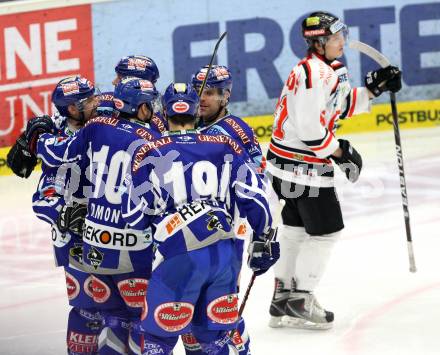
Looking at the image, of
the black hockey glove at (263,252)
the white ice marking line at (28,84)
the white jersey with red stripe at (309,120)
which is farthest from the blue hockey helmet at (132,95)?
the white ice marking line at (28,84)

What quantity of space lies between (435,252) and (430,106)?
11.6 feet

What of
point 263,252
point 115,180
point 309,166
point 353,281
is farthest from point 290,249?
point 115,180

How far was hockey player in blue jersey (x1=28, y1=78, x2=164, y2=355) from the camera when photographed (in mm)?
5004

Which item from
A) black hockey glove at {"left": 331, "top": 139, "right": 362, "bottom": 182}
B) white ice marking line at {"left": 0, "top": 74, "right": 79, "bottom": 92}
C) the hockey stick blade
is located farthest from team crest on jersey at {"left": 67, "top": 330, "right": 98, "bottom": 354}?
white ice marking line at {"left": 0, "top": 74, "right": 79, "bottom": 92}

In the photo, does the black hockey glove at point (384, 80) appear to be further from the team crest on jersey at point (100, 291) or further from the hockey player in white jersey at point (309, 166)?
the team crest on jersey at point (100, 291)

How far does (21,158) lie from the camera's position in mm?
5383

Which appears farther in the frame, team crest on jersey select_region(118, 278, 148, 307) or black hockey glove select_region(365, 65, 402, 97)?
black hockey glove select_region(365, 65, 402, 97)

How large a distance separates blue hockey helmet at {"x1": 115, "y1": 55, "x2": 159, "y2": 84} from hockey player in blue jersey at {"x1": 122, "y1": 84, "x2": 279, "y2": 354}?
0.91 metres

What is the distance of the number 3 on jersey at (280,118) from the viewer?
20.4 ft

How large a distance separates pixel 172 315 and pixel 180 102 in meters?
0.85

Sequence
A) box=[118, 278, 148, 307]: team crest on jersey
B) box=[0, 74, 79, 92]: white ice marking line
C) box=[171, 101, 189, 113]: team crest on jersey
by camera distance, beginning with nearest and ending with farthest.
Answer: box=[171, 101, 189, 113]: team crest on jersey
box=[118, 278, 148, 307]: team crest on jersey
box=[0, 74, 79, 92]: white ice marking line

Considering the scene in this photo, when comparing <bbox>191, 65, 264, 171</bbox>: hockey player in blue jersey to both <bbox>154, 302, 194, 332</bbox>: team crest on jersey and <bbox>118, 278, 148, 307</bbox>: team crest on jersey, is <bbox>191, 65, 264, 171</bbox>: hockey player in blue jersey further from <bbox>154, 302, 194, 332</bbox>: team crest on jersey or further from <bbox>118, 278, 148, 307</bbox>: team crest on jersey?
<bbox>154, 302, 194, 332</bbox>: team crest on jersey

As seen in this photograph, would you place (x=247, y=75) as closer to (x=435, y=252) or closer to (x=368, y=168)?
(x=368, y=168)

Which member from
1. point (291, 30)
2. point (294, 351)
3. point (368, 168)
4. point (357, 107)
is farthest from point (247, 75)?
point (294, 351)
